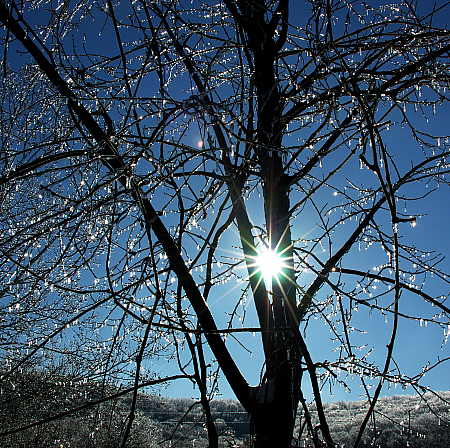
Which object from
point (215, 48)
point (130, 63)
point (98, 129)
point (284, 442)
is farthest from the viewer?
point (130, 63)

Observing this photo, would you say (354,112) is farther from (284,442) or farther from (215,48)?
(284,442)

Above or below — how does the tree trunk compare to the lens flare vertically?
below

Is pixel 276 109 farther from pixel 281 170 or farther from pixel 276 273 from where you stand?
pixel 276 273

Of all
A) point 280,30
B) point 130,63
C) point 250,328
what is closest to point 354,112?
point 280,30

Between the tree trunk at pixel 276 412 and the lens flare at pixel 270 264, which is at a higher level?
the lens flare at pixel 270 264

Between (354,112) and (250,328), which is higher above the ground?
(354,112)

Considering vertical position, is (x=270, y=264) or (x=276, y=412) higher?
(x=270, y=264)

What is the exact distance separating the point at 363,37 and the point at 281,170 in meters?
0.36

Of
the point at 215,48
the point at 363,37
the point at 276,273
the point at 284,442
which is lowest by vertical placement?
the point at 284,442

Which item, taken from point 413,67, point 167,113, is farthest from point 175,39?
point 413,67

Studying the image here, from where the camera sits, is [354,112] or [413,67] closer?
[413,67]

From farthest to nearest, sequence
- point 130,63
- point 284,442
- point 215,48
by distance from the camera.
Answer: point 130,63 → point 215,48 → point 284,442

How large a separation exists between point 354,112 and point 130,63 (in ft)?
2.48

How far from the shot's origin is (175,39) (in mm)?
1102
